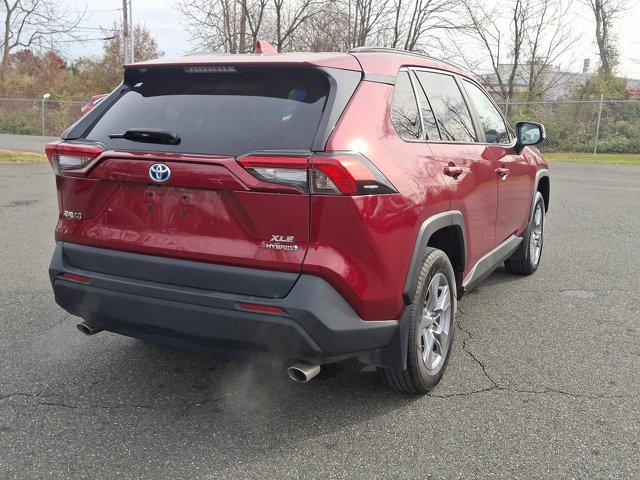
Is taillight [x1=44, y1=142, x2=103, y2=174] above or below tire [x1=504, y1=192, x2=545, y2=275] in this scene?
above

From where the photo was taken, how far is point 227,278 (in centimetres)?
260

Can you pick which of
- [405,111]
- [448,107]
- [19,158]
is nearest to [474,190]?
[448,107]

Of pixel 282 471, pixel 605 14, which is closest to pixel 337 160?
pixel 282 471

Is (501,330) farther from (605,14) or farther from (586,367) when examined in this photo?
(605,14)

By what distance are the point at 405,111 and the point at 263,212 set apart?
109 centimetres

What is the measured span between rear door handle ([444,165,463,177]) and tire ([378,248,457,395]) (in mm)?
476

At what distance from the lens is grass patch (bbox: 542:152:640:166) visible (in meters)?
20.4

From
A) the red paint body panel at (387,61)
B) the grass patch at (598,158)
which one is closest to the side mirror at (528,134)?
the red paint body panel at (387,61)

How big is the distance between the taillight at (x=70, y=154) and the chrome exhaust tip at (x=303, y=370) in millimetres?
1374

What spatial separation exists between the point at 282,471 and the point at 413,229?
1.25 m

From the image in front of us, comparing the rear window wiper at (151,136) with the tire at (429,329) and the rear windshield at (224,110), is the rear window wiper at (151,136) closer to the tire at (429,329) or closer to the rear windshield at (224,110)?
the rear windshield at (224,110)

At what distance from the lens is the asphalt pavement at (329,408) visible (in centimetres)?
262

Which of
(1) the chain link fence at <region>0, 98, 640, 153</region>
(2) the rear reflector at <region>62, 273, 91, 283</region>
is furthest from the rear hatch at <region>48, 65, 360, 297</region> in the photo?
(1) the chain link fence at <region>0, 98, 640, 153</region>

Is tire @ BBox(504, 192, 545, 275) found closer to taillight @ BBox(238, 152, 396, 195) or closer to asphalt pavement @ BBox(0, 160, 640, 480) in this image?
asphalt pavement @ BBox(0, 160, 640, 480)
